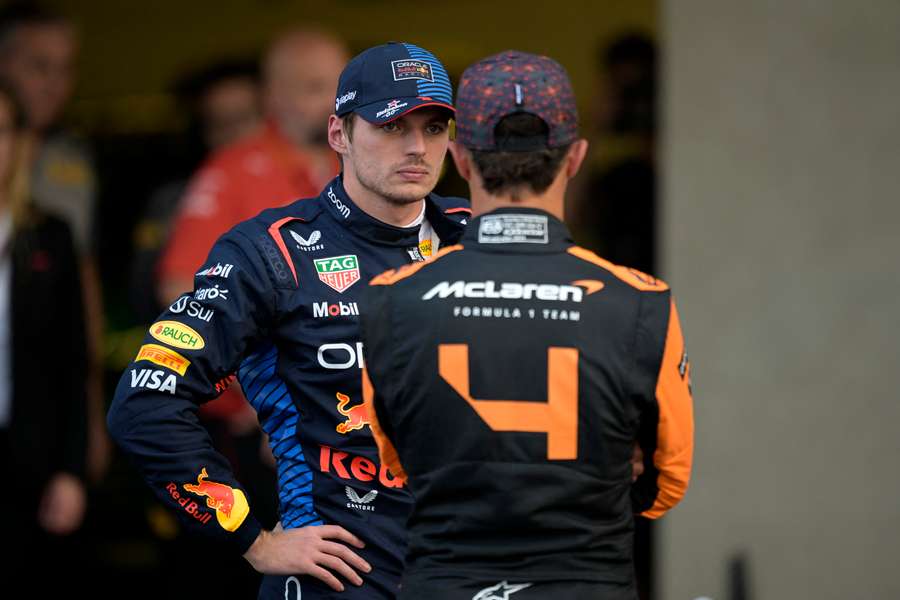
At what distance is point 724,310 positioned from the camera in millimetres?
4750

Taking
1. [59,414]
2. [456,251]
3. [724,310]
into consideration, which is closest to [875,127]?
[724,310]

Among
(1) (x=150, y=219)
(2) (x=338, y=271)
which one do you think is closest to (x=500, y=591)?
(2) (x=338, y=271)

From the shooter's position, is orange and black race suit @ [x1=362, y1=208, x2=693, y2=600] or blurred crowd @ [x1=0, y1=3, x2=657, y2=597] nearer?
orange and black race suit @ [x1=362, y1=208, x2=693, y2=600]

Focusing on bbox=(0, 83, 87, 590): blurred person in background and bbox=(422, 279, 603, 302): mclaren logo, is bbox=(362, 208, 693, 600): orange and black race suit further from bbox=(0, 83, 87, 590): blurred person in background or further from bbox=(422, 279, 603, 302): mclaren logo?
bbox=(0, 83, 87, 590): blurred person in background

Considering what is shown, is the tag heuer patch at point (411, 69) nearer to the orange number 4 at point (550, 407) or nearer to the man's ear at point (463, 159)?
the man's ear at point (463, 159)

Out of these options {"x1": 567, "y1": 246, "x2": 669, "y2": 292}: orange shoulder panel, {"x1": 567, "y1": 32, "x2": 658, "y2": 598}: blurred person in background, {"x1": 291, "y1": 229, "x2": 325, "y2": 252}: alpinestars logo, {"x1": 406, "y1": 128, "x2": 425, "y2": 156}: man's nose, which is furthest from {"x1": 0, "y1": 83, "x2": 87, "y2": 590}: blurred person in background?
{"x1": 567, "y1": 246, "x2": 669, "y2": 292}: orange shoulder panel

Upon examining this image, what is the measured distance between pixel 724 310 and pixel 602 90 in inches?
61.1

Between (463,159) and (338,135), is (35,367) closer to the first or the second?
(338,135)

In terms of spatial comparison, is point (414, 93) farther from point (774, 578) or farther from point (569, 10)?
point (569, 10)

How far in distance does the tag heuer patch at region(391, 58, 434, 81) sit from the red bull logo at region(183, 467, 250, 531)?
0.91m

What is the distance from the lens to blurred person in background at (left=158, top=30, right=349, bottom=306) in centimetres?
494

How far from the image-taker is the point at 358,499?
294 centimetres

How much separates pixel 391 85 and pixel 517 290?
737mm

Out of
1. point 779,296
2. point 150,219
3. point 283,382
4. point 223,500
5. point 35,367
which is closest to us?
point 223,500
